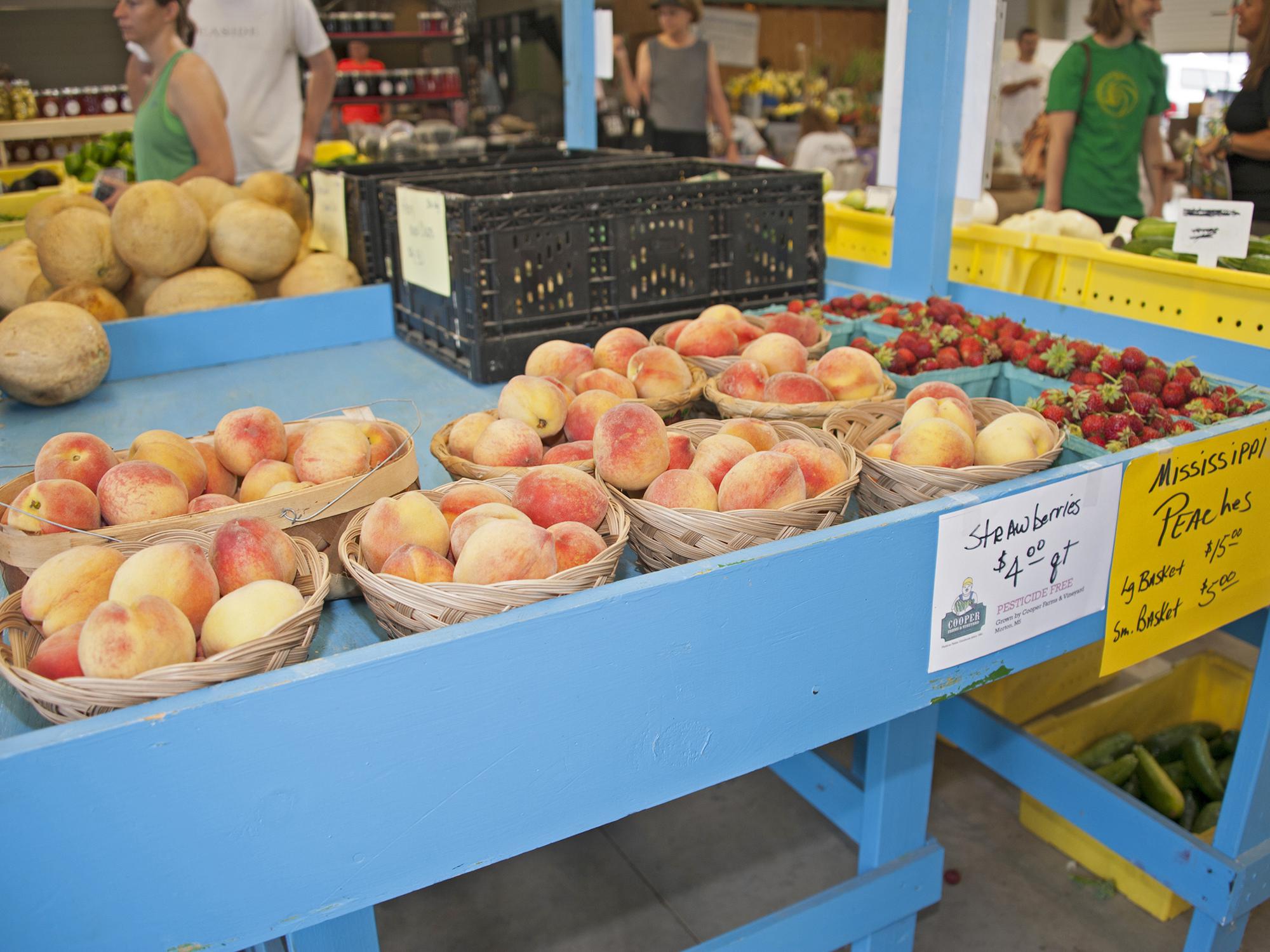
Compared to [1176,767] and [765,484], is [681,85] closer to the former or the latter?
[1176,767]

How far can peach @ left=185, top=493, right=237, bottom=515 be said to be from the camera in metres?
1.12

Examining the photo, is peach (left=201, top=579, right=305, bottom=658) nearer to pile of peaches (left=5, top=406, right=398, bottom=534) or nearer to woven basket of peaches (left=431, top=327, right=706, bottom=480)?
pile of peaches (left=5, top=406, right=398, bottom=534)

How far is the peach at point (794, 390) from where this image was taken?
1.45 m

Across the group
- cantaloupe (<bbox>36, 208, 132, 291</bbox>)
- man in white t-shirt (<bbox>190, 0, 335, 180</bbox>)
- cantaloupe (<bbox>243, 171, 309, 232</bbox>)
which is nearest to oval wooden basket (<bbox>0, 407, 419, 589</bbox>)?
cantaloupe (<bbox>36, 208, 132, 291</bbox>)

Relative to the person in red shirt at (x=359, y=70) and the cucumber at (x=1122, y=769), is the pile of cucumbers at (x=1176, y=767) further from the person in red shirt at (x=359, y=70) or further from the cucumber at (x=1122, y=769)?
the person in red shirt at (x=359, y=70)

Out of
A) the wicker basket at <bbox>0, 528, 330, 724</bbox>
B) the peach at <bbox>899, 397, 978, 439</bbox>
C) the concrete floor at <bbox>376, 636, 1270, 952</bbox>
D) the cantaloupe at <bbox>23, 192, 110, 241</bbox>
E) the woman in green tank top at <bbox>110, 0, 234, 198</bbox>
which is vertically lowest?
the concrete floor at <bbox>376, 636, 1270, 952</bbox>

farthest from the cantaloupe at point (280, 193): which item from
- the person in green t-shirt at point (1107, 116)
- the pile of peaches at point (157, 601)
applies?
the person in green t-shirt at point (1107, 116)

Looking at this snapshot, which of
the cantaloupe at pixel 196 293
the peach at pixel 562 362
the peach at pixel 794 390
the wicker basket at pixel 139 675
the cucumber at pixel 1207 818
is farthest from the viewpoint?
the cantaloupe at pixel 196 293

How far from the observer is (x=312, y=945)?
4.04 feet

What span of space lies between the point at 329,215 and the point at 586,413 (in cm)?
149

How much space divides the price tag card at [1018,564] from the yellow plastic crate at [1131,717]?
1242 millimetres

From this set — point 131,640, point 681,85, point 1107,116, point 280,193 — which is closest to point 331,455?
point 131,640

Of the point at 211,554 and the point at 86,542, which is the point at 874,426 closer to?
the point at 211,554

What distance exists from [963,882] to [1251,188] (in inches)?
103
